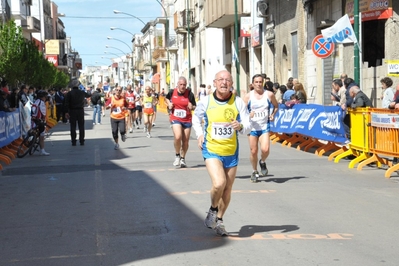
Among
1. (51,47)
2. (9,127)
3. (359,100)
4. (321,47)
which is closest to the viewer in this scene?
(359,100)

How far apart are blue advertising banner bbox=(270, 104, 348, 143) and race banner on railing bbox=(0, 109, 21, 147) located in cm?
761

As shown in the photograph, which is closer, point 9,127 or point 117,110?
point 9,127

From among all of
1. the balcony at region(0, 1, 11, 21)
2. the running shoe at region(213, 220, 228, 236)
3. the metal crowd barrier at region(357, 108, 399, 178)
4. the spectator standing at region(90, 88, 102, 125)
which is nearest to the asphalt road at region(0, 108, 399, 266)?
the running shoe at region(213, 220, 228, 236)

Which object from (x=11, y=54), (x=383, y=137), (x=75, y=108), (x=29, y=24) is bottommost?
(x=383, y=137)

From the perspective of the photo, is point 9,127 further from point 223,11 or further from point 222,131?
point 223,11

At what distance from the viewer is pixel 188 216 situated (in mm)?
9422

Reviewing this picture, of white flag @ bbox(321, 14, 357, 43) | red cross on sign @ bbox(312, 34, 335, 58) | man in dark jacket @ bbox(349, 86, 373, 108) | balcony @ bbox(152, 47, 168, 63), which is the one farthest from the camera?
balcony @ bbox(152, 47, 168, 63)

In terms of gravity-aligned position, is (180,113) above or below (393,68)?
below

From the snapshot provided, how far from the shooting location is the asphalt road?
7.21m

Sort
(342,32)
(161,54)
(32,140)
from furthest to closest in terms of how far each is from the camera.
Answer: (161,54), (32,140), (342,32)

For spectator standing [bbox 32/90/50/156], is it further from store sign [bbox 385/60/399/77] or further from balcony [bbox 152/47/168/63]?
balcony [bbox 152/47/168/63]

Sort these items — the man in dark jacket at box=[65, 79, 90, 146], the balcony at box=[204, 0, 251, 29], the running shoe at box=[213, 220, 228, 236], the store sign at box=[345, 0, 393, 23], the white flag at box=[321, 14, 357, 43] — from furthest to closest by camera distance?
the balcony at box=[204, 0, 251, 29], the man in dark jacket at box=[65, 79, 90, 146], the store sign at box=[345, 0, 393, 23], the white flag at box=[321, 14, 357, 43], the running shoe at box=[213, 220, 228, 236]

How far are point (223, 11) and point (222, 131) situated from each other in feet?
112

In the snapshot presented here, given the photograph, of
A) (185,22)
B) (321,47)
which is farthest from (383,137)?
(185,22)
